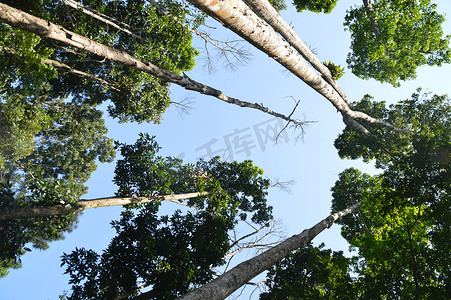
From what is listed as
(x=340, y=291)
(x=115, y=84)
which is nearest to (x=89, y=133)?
(x=115, y=84)

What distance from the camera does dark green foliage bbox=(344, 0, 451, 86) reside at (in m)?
9.94

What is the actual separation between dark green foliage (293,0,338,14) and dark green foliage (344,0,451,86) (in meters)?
1.14

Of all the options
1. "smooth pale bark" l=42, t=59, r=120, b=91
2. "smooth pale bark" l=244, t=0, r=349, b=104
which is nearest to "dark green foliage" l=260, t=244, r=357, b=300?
"smooth pale bark" l=244, t=0, r=349, b=104

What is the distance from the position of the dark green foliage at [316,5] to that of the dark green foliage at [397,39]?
1.14 m

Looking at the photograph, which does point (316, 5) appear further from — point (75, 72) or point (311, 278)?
point (311, 278)

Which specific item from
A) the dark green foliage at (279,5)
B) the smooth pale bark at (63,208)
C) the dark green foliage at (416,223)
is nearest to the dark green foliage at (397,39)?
the dark green foliage at (279,5)

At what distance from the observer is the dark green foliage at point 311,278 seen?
514 cm

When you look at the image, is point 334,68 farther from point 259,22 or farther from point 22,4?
point 22,4

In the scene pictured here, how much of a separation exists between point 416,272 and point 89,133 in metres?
24.1

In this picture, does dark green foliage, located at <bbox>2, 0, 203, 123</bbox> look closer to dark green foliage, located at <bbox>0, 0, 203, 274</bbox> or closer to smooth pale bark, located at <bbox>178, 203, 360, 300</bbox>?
dark green foliage, located at <bbox>0, 0, 203, 274</bbox>

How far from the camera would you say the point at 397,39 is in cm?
1049

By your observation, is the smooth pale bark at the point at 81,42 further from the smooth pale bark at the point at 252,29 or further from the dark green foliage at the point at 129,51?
the dark green foliage at the point at 129,51

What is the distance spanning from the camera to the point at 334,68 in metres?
9.66

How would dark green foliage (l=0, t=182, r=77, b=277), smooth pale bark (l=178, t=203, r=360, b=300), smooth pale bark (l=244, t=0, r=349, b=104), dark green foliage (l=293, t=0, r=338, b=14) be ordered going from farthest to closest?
1. dark green foliage (l=293, t=0, r=338, b=14)
2. dark green foliage (l=0, t=182, r=77, b=277)
3. smooth pale bark (l=244, t=0, r=349, b=104)
4. smooth pale bark (l=178, t=203, r=360, b=300)
